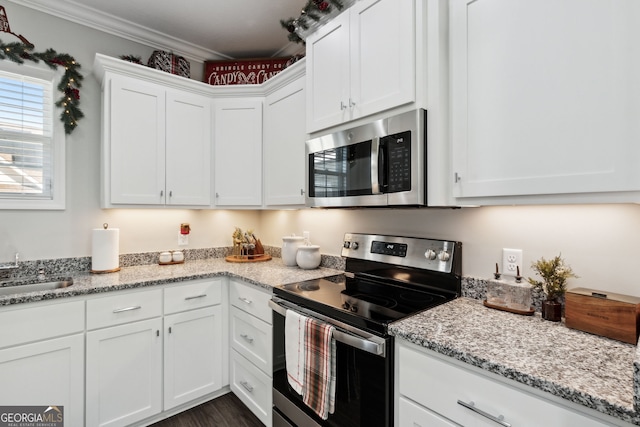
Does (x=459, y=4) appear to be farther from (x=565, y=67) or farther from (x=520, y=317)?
(x=520, y=317)

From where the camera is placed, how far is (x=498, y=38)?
1.19 metres

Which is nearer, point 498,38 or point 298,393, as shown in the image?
point 498,38

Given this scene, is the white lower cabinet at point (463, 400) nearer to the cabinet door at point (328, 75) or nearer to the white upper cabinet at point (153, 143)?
the cabinet door at point (328, 75)

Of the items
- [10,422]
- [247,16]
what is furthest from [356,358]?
[247,16]

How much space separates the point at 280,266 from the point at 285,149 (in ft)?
2.97

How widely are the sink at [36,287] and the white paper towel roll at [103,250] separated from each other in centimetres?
21

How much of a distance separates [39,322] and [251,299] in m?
1.09

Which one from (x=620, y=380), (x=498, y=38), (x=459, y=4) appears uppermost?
→ (x=459, y=4)

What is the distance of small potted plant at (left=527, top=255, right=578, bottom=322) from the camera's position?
121 centimetres

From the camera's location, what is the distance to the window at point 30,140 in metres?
2.07

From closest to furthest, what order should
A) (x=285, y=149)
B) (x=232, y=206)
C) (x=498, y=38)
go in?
(x=498, y=38), (x=285, y=149), (x=232, y=206)

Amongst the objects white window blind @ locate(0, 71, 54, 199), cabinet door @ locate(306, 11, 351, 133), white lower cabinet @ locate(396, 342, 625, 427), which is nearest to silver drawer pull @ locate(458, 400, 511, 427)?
white lower cabinet @ locate(396, 342, 625, 427)

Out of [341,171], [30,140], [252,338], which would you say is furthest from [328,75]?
[30,140]

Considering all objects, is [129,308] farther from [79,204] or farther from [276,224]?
[276,224]
